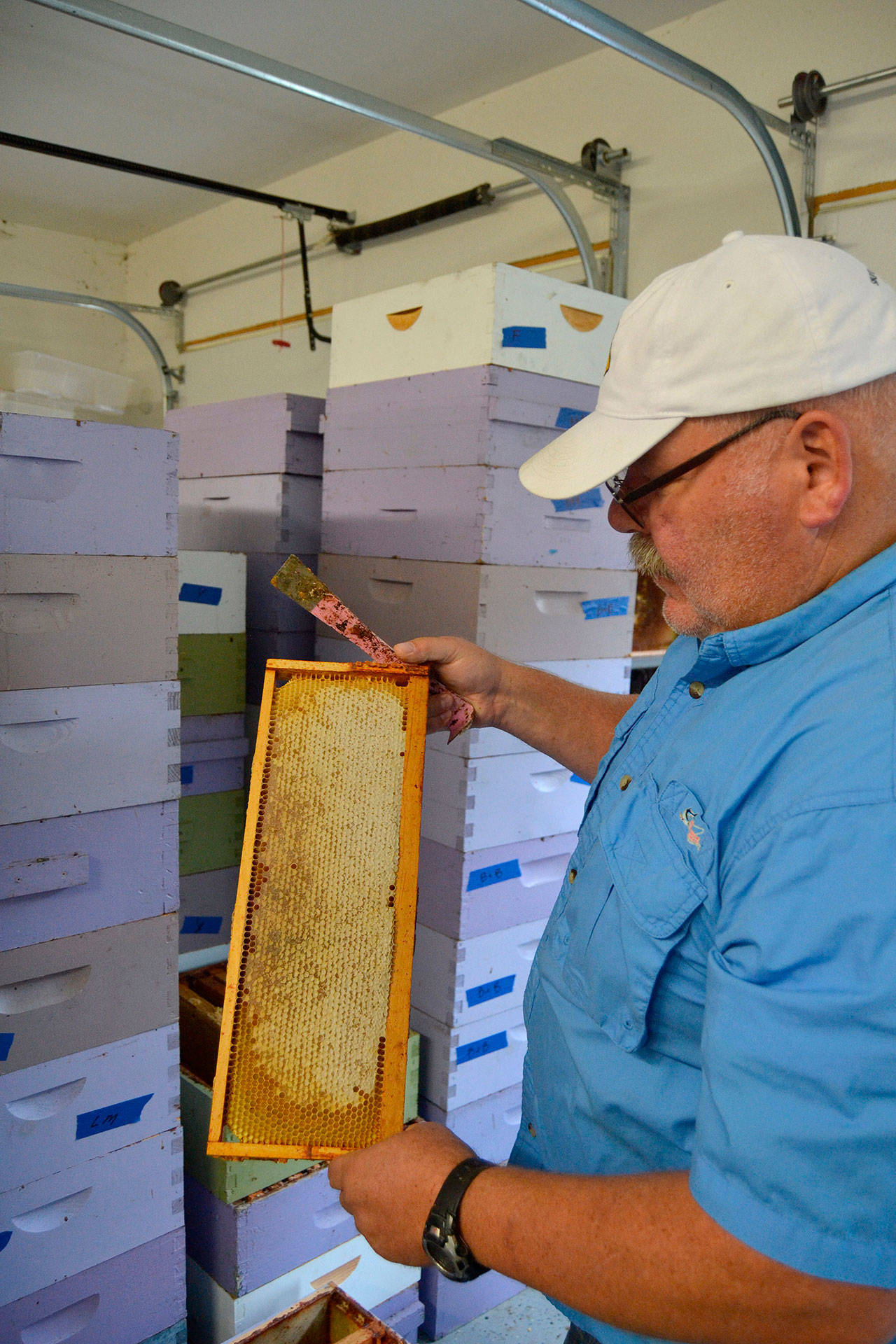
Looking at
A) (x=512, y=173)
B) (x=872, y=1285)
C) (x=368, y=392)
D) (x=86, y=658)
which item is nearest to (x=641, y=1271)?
(x=872, y=1285)

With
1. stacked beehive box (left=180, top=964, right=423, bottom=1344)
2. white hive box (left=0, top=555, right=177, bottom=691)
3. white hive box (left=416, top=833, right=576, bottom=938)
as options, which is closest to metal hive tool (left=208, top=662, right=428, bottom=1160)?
white hive box (left=0, top=555, right=177, bottom=691)

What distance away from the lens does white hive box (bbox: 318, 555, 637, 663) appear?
184cm

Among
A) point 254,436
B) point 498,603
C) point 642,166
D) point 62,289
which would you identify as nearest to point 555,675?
point 498,603

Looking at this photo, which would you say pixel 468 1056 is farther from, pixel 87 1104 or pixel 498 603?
pixel 498 603

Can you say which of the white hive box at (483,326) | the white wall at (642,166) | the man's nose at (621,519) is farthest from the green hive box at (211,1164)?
the white wall at (642,166)

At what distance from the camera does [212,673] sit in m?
2.20

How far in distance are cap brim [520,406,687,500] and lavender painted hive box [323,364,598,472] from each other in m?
0.78

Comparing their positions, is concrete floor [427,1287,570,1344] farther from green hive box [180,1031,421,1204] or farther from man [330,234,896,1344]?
man [330,234,896,1344]

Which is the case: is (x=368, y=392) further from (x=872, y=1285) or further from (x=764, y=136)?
(x=872, y=1285)

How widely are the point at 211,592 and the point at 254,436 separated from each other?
1.55ft

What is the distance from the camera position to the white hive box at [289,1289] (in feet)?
5.72

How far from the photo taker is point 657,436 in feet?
2.81

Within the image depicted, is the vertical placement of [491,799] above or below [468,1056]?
above

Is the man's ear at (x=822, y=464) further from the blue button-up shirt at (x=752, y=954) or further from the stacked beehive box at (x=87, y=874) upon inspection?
the stacked beehive box at (x=87, y=874)
